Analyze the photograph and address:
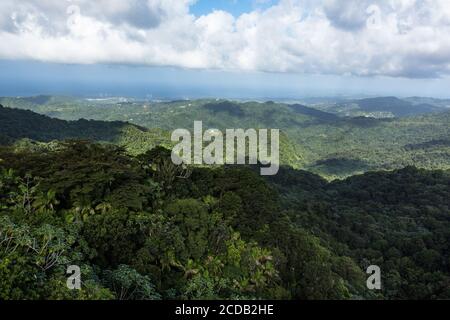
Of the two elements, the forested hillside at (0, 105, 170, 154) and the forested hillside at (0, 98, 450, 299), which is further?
the forested hillside at (0, 105, 170, 154)

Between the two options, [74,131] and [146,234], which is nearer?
[146,234]

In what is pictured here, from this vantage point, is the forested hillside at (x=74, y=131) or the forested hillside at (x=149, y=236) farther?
the forested hillside at (x=74, y=131)

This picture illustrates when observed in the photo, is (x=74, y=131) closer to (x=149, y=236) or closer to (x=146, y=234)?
(x=146, y=234)

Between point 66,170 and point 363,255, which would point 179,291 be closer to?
point 66,170

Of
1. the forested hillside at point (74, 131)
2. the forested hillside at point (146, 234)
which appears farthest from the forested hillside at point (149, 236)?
the forested hillside at point (74, 131)

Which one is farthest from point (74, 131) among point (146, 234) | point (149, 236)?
point (149, 236)

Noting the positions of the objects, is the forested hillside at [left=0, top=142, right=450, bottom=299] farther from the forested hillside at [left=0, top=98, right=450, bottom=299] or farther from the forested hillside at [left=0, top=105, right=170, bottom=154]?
the forested hillside at [left=0, top=105, right=170, bottom=154]

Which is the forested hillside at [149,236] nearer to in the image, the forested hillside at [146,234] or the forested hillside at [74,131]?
the forested hillside at [146,234]

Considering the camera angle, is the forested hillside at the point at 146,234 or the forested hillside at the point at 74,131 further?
the forested hillside at the point at 74,131

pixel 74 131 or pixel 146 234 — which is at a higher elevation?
pixel 146 234

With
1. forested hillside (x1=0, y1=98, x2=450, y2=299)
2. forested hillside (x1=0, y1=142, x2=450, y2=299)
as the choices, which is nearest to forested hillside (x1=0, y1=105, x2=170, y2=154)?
forested hillside (x1=0, y1=98, x2=450, y2=299)
